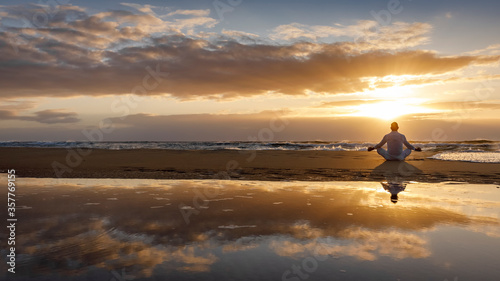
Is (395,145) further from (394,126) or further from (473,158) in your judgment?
(473,158)

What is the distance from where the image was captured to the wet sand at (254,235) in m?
3.65

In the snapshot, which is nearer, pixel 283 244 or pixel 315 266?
pixel 315 266

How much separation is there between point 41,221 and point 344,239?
484 centimetres

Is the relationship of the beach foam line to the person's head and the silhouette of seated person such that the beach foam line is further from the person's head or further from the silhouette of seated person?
the person's head

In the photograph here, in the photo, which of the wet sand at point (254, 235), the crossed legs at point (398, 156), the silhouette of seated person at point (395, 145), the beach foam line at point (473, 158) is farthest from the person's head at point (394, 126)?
the wet sand at point (254, 235)

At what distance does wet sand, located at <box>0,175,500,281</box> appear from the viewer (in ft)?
12.0

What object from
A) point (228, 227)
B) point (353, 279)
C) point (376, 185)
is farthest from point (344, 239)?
point (376, 185)

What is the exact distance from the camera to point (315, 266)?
3.82 m

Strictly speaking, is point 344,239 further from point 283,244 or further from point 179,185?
point 179,185

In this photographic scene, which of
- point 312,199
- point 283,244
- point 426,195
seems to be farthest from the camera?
point 426,195

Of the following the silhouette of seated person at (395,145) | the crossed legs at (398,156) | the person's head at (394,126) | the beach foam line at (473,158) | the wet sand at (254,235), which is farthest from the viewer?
the beach foam line at (473,158)

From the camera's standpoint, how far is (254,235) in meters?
5.04

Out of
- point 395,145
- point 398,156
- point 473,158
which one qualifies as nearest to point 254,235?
point 395,145

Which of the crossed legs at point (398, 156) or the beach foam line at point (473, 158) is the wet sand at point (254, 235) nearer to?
the crossed legs at point (398, 156)
